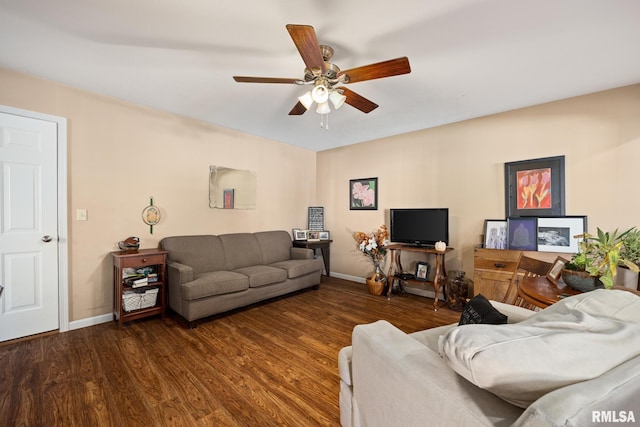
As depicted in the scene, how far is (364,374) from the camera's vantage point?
1100mm

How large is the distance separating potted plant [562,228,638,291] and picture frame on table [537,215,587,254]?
144cm

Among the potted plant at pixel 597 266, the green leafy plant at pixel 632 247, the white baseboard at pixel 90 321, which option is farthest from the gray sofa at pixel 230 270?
the green leafy plant at pixel 632 247

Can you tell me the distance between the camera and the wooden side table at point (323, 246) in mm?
4613

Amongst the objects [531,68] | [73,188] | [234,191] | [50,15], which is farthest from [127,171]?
[531,68]

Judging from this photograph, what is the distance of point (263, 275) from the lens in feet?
10.9

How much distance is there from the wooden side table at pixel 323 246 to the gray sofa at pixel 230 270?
0.22 m

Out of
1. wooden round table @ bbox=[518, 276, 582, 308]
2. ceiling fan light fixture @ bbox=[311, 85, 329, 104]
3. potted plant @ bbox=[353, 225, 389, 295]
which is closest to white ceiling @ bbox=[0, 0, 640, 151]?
ceiling fan light fixture @ bbox=[311, 85, 329, 104]


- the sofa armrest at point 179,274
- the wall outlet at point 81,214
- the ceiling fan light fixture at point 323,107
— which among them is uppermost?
the ceiling fan light fixture at point 323,107

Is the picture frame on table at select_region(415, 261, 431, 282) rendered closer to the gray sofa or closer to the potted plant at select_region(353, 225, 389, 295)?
the potted plant at select_region(353, 225, 389, 295)

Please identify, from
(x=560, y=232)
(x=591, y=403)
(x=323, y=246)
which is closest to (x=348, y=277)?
(x=323, y=246)

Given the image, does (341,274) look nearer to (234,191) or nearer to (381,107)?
(234,191)

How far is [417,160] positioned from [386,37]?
7.85 feet

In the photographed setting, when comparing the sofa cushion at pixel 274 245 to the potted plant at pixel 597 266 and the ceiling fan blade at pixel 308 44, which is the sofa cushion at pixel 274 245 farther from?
the potted plant at pixel 597 266

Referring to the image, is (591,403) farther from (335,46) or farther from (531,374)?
(335,46)
